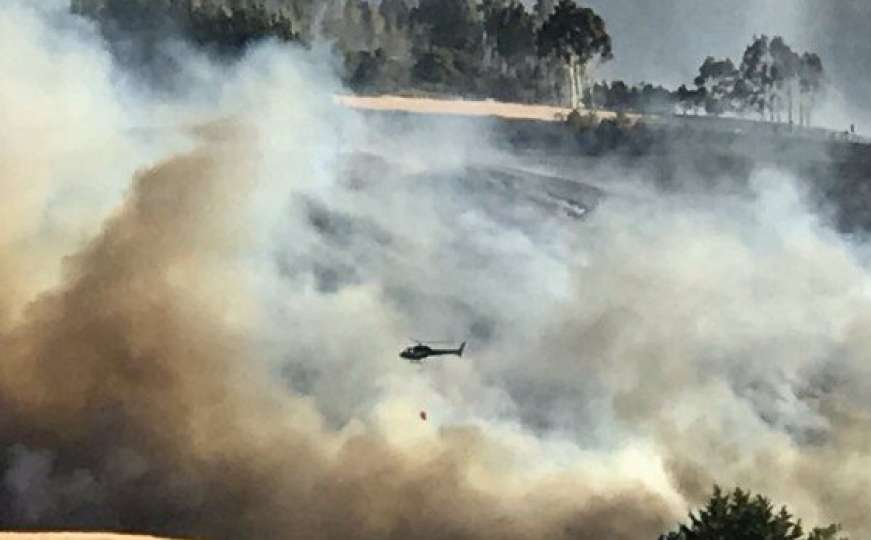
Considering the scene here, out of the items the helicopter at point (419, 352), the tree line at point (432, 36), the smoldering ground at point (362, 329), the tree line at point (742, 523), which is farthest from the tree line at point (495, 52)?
the tree line at point (742, 523)

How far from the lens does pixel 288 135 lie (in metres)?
4.91

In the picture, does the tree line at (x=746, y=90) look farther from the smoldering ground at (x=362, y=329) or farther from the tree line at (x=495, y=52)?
the smoldering ground at (x=362, y=329)

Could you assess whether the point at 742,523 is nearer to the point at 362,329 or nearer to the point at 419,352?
the point at 419,352

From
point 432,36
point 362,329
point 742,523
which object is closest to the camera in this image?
point 742,523

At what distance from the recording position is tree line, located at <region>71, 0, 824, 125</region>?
493 cm

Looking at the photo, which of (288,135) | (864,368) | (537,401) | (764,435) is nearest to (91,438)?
(288,135)

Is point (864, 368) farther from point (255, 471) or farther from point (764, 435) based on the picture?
point (255, 471)

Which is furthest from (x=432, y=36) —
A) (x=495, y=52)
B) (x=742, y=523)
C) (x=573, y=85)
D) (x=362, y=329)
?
(x=742, y=523)

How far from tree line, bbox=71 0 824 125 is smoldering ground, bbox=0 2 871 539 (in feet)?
0.50

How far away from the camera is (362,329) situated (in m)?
4.83

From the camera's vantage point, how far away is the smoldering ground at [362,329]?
472 centimetres

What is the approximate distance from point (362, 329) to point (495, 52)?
1205mm

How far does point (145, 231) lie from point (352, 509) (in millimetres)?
1293

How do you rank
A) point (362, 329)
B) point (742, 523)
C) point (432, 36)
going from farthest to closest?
point (432, 36), point (362, 329), point (742, 523)
